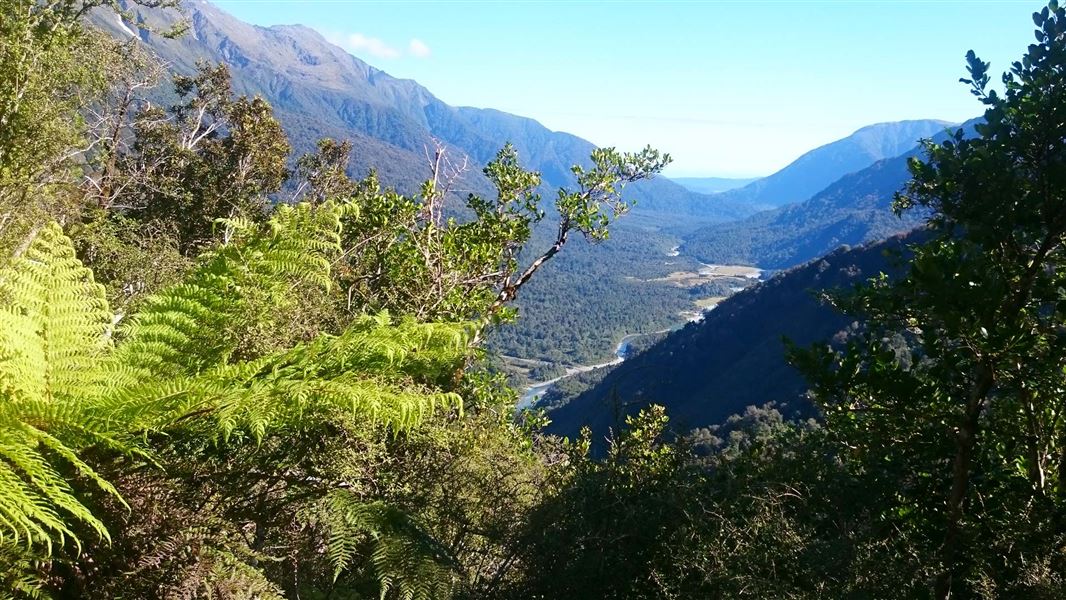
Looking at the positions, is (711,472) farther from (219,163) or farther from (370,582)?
(219,163)

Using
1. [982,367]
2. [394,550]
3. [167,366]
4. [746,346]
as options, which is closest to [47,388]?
[167,366]

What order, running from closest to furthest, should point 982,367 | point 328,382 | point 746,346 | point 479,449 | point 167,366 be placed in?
point 328,382 < point 167,366 < point 982,367 < point 479,449 < point 746,346

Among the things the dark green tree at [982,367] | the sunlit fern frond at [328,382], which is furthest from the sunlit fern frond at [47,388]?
the dark green tree at [982,367]

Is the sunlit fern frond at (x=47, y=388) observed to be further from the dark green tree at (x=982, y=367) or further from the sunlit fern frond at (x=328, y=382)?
the dark green tree at (x=982, y=367)

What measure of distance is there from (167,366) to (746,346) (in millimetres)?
78683

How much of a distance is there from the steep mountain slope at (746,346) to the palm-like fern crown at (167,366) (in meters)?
46.6

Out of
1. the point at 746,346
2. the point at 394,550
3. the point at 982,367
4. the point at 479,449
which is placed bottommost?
the point at 746,346

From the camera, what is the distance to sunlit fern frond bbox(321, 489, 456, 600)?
2.26 meters

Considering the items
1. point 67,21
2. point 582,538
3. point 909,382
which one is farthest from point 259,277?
point 67,21

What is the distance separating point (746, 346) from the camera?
250 feet

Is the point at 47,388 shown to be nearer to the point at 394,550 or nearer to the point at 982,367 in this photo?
the point at 394,550

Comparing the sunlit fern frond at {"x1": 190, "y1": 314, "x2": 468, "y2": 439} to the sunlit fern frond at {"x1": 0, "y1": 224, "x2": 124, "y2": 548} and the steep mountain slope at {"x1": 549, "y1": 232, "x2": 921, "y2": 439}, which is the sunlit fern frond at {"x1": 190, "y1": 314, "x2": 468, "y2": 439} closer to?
the sunlit fern frond at {"x1": 0, "y1": 224, "x2": 124, "y2": 548}

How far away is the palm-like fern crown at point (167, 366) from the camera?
6.30 ft

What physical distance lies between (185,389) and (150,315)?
904mm
